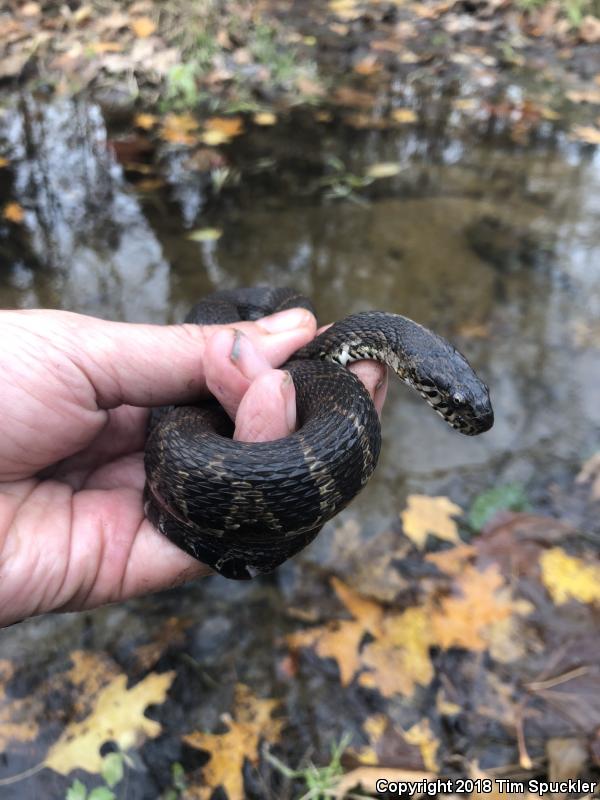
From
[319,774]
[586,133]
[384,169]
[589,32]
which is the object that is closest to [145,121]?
[384,169]

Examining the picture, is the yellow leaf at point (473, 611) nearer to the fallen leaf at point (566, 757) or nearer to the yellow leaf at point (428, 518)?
the yellow leaf at point (428, 518)

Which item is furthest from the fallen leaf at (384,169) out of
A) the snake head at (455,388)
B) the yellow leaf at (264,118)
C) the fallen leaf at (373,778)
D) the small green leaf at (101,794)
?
the small green leaf at (101,794)

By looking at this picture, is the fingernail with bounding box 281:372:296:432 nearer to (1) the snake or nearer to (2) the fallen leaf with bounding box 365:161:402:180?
(1) the snake

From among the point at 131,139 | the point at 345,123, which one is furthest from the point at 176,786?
the point at 345,123

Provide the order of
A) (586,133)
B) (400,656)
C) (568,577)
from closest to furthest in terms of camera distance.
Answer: (400,656) → (568,577) → (586,133)

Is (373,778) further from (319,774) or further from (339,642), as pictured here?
(339,642)

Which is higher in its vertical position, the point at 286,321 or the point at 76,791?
the point at 286,321

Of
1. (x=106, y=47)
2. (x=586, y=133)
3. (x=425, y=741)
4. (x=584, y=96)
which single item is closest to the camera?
(x=425, y=741)
